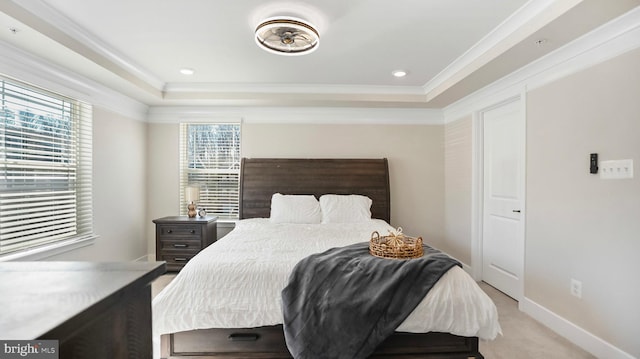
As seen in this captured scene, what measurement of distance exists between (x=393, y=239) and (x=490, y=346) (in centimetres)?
113

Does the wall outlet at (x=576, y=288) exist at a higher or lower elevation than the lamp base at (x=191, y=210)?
lower

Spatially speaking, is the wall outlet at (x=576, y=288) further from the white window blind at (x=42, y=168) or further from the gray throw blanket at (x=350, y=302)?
the white window blind at (x=42, y=168)

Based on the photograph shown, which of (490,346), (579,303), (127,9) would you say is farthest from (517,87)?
(127,9)

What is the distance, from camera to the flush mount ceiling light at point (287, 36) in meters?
2.15

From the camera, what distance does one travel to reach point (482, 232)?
3547 millimetres

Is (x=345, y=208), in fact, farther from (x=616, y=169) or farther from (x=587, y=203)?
(x=616, y=169)

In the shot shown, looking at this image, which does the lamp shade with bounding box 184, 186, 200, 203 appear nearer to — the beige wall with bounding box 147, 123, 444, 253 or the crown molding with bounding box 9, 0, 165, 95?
the beige wall with bounding box 147, 123, 444, 253

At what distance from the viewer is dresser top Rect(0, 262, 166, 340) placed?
46 cm

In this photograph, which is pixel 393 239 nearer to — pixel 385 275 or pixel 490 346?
pixel 385 275

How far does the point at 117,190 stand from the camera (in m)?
3.63

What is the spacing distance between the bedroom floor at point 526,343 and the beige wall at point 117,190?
1.76 meters

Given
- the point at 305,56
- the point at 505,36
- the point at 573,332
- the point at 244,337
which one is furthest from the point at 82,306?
the point at 573,332

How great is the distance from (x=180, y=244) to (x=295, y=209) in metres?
1.50

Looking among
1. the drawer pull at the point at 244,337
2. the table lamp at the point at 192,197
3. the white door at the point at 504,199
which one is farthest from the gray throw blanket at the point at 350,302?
the table lamp at the point at 192,197
